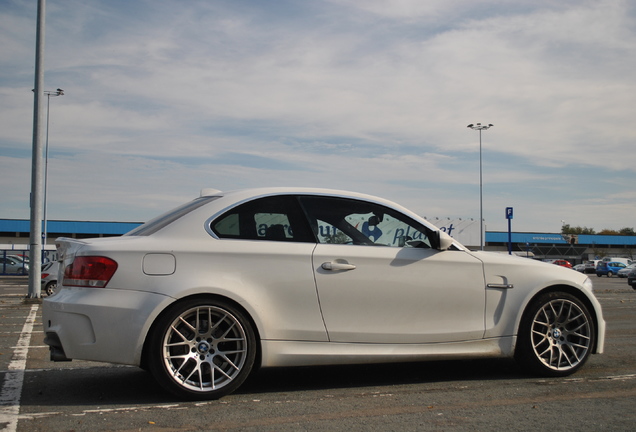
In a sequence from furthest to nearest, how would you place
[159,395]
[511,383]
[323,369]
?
[323,369], [511,383], [159,395]

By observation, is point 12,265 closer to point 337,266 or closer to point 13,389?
point 13,389

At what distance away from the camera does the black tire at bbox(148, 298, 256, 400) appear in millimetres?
4758

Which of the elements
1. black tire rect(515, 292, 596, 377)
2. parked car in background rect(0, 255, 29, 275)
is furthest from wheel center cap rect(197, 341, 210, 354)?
parked car in background rect(0, 255, 29, 275)

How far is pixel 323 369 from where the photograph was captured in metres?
6.23

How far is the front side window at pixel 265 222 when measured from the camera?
525cm

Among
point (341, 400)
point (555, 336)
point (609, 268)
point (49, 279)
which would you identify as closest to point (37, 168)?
point (49, 279)

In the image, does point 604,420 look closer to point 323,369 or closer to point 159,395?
point 323,369

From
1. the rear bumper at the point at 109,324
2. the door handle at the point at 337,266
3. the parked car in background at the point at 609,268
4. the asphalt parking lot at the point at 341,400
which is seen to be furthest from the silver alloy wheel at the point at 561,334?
the parked car in background at the point at 609,268

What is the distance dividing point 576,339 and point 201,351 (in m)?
3.20

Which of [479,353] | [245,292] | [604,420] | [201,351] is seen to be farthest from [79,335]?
[604,420]

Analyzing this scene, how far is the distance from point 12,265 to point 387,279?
38329 mm

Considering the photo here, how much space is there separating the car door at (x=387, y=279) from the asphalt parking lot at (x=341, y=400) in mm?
475

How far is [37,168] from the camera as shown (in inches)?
674

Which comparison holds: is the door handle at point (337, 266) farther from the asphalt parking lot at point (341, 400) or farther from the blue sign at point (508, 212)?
the blue sign at point (508, 212)
